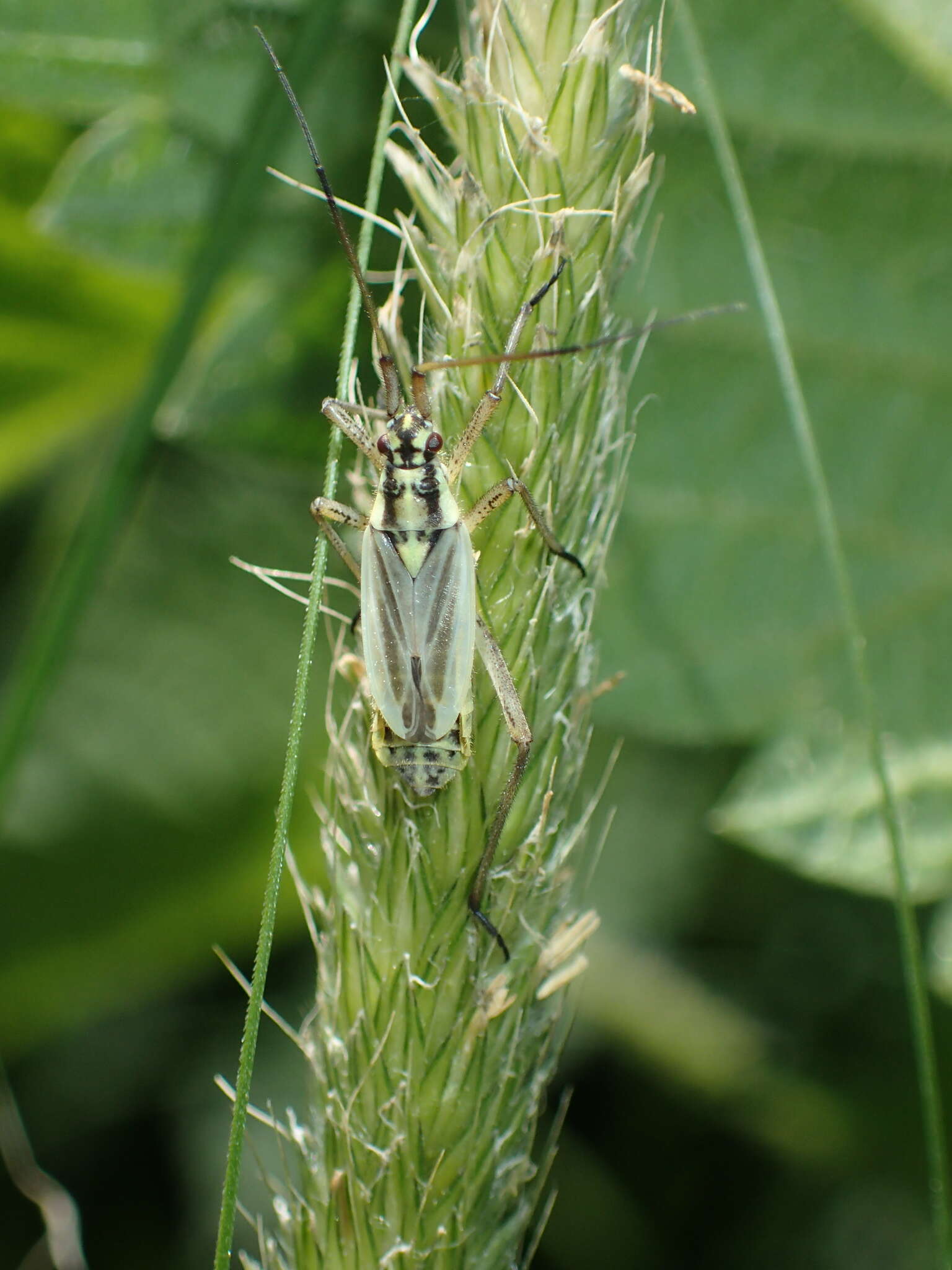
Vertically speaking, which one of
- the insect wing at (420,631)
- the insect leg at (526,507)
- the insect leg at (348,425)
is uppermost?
the insect leg at (348,425)

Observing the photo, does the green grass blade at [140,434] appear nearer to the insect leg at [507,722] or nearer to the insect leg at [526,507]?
the insect leg at [526,507]

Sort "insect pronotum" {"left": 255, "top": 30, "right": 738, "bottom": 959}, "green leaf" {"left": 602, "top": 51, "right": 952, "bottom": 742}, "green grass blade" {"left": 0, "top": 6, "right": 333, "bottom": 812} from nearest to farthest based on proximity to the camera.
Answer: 1. "insect pronotum" {"left": 255, "top": 30, "right": 738, "bottom": 959}
2. "green grass blade" {"left": 0, "top": 6, "right": 333, "bottom": 812}
3. "green leaf" {"left": 602, "top": 51, "right": 952, "bottom": 742}

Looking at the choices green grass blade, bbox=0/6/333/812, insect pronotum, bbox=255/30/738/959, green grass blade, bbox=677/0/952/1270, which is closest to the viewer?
green grass blade, bbox=677/0/952/1270

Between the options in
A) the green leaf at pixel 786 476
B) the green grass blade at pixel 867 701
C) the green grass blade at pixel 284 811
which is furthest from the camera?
the green leaf at pixel 786 476

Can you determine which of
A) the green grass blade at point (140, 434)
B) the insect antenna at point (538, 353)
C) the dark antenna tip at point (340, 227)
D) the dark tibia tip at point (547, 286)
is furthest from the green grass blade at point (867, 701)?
the green grass blade at point (140, 434)

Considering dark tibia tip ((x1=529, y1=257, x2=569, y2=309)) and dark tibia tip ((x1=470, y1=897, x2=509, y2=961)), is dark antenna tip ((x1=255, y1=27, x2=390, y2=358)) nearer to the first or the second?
dark tibia tip ((x1=529, y1=257, x2=569, y2=309))

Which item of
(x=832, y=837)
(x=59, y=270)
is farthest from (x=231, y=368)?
(x=832, y=837)

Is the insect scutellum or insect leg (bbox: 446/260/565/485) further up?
insect leg (bbox: 446/260/565/485)

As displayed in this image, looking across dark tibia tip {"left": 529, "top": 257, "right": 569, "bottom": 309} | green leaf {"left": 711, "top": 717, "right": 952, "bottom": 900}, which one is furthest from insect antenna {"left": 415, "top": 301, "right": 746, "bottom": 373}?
green leaf {"left": 711, "top": 717, "right": 952, "bottom": 900}

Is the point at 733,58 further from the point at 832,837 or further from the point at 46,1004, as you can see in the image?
the point at 46,1004
